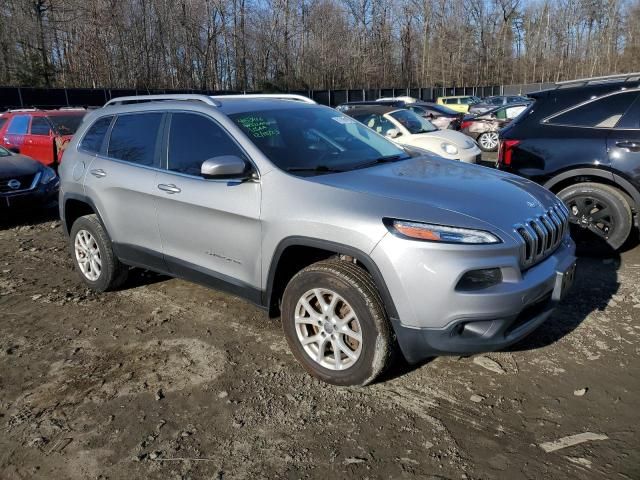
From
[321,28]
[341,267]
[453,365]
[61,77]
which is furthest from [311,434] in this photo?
[321,28]

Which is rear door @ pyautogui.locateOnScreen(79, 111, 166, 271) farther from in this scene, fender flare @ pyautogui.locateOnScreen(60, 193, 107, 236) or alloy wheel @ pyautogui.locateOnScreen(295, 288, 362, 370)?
alloy wheel @ pyautogui.locateOnScreen(295, 288, 362, 370)

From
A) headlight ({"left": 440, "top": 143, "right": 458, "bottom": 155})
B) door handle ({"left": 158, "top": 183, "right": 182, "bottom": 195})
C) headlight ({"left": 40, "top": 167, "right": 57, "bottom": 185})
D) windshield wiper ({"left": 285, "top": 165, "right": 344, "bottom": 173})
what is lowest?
headlight ({"left": 40, "top": 167, "right": 57, "bottom": 185})

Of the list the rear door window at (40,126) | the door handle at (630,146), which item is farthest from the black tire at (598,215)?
the rear door window at (40,126)

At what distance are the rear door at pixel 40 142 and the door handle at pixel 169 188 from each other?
734 centimetres

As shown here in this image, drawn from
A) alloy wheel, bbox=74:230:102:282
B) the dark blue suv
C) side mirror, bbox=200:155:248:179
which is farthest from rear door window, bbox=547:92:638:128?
alloy wheel, bbox=74:230:102:282

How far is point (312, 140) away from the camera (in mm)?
3893

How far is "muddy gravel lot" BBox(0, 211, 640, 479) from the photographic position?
104 inches

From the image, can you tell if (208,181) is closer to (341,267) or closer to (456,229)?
(341,267)

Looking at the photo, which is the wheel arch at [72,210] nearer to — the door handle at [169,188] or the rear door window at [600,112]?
the door handle at [169,188]

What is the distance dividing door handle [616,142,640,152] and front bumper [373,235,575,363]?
297 cm

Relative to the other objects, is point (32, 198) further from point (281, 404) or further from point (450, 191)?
point (450, 191)

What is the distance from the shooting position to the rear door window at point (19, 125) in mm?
10609

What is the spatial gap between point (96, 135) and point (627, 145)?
196 inches

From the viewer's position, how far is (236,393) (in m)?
3.29
